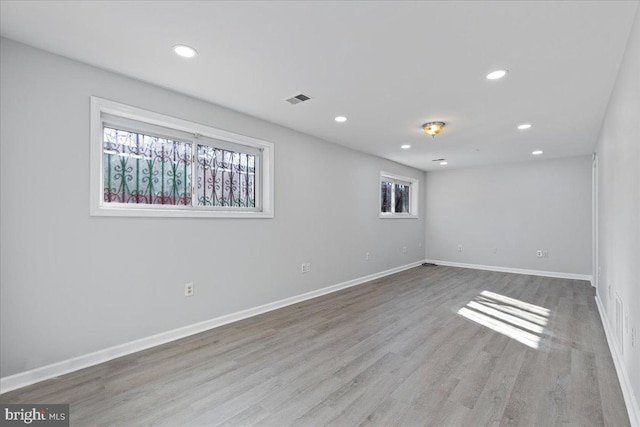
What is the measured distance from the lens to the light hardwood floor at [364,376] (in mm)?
1820

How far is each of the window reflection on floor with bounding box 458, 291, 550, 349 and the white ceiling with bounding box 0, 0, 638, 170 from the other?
2.39 meters

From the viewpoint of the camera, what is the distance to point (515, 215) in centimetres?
643

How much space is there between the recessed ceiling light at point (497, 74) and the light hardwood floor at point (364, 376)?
7.88 feet

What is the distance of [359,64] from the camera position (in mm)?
2381

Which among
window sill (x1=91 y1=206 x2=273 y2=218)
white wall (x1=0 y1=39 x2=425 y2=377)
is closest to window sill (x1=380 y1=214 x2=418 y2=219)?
white wall (x1=0 y1=39 x2=425 y2=377)

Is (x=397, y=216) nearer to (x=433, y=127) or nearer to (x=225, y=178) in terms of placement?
(x=433, y=127)

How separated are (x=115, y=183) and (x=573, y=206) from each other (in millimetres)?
7439

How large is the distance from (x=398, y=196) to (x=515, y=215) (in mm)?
2470

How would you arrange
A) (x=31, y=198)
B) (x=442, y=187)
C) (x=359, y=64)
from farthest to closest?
(x=442, y=187) → (x=359, y=64) → (x=31, y=198)

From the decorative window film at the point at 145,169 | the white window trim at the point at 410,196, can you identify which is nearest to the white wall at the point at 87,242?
the decorative window film at the point at 145,169

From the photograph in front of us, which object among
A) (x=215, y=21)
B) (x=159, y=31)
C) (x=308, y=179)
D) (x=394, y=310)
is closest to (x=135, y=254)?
(x=159, y=31)

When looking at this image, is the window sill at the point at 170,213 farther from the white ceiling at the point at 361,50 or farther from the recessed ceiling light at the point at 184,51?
the recessed ceiling light at the point at 184,51

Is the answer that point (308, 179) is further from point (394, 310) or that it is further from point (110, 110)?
point (110, 110)

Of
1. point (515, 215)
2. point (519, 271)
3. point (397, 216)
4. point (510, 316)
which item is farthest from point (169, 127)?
point (519, 271)
